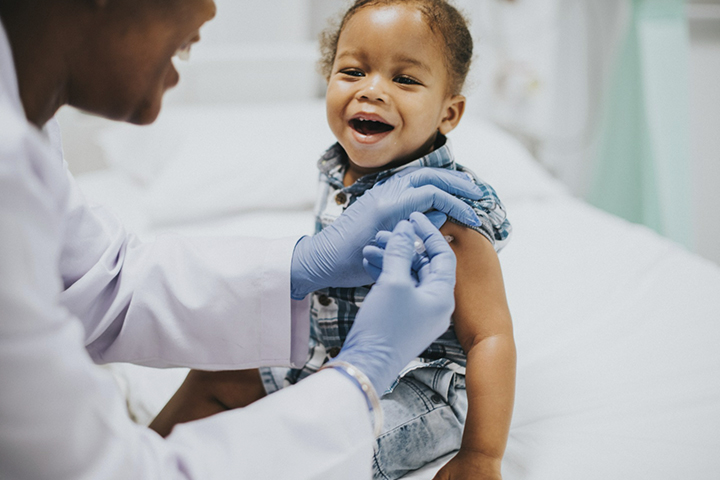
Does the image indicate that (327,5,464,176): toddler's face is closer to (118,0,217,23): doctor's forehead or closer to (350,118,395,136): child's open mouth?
(350,118,395,136): child's open mouth

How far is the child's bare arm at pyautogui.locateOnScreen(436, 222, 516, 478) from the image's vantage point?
73 cm

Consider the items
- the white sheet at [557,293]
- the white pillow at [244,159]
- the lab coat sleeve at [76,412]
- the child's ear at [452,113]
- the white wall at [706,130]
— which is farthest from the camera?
the white wall at [706,130]

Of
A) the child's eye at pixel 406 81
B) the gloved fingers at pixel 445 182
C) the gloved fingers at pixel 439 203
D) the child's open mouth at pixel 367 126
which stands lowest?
the gloved fingers at pixel 439 203

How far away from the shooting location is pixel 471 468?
717mm

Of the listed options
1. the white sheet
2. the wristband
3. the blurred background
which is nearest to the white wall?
the blurred background

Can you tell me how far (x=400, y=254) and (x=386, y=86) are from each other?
318 millimetres

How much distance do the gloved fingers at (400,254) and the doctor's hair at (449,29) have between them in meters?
0.35

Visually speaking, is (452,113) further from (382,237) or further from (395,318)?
(395,318)

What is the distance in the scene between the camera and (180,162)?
1.71 metres

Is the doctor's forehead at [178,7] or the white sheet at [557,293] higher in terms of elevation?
the doctor's forehead at [178,7]

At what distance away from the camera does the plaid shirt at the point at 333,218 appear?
0.86 meters

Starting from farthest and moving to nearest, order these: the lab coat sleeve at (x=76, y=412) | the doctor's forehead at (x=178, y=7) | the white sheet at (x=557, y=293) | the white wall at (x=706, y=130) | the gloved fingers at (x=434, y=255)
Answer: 1. the white wall at (x=706, y=130)
2. the white sheet at (x=557, y=293)
3. the gloved fingers at (x=434, y=255)
4. the doctor's forehead at (x=178, y=7)
5. the lab coat sleeve at (x=76, y=412)

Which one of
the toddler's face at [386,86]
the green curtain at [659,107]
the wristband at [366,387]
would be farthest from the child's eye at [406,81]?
the green curtain at [659,107]

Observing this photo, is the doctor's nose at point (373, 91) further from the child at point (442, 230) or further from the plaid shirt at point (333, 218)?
the plaid shirt at point (333, 218)
